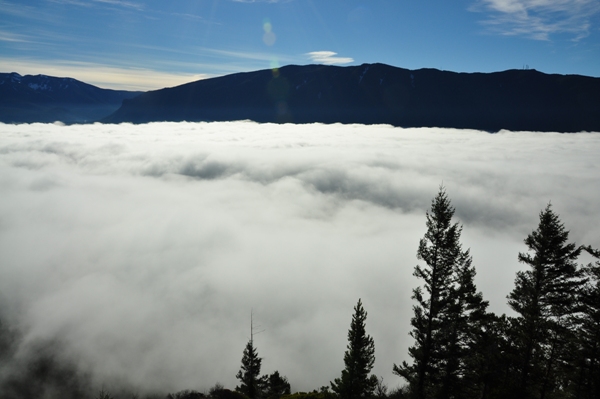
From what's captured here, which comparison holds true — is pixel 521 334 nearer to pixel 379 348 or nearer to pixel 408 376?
pixel 408 376

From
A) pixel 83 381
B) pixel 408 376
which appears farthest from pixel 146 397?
pixel 408 376

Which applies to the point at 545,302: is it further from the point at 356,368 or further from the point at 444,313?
the point at 356,368

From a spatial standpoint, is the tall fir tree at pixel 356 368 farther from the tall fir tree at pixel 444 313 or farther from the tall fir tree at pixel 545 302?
the tall fir tree at pixel 545 302

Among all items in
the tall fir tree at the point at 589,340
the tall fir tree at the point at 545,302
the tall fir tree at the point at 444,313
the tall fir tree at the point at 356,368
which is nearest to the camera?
the tall fir tree at the point at 589,340

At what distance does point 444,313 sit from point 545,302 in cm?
586

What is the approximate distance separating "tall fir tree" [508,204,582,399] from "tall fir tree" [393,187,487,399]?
2629mm

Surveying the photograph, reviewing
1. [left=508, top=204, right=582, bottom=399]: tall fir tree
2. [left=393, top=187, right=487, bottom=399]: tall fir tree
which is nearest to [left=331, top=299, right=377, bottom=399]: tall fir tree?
[left=393, top=187, right=487, bottom=399]: tall fir tree

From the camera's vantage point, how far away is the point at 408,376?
71.2 ft

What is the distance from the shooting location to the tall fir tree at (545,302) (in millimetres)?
18688

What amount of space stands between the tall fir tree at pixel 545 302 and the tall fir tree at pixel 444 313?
263cm

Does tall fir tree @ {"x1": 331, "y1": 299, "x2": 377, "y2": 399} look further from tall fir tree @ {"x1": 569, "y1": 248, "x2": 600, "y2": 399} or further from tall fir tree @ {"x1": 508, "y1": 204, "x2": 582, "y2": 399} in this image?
tall fir tree @ {"x1": 569, "y1": 248, "x2": 600, "y2": 399}

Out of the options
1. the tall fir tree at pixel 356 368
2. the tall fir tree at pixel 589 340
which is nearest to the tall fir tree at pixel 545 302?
the tall fir tree at pixel 589 340

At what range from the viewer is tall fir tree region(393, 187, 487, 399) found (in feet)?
62.5

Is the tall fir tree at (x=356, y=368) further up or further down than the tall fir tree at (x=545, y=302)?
further down
